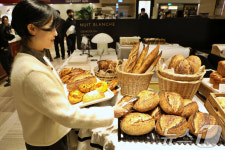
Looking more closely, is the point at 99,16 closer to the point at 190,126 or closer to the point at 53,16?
the point at 53,16

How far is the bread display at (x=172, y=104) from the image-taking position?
0.82 m

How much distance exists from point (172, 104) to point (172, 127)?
139 mm

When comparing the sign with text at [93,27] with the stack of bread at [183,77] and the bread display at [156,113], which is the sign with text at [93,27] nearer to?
the stack of bread at [183,77]

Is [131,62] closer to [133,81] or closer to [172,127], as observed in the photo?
[133,81]

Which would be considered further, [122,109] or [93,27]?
[93,27]

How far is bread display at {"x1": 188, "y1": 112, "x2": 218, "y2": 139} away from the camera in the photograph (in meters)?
0.74

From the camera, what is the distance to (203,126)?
2.46 feet

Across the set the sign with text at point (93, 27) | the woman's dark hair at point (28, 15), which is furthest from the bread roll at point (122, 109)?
the sign with text at point (93, 27)

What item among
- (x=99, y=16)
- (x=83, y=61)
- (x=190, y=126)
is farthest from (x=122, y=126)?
(x=99, y=16)

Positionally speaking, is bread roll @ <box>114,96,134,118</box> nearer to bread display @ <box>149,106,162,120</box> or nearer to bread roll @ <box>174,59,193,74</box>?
bread display @ <box>149,106,162,120</box>

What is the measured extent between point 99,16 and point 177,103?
3163mm

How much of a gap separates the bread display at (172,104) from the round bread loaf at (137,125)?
0.11 m

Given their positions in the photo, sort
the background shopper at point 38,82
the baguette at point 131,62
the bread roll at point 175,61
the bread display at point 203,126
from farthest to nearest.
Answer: the baguette at point 131,62 < the bread roll at point 175,61 < the bread display at point 203,126 < the background shopper at point 38,82

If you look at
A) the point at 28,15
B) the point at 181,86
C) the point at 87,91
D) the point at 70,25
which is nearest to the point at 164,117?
the point at 181,86
